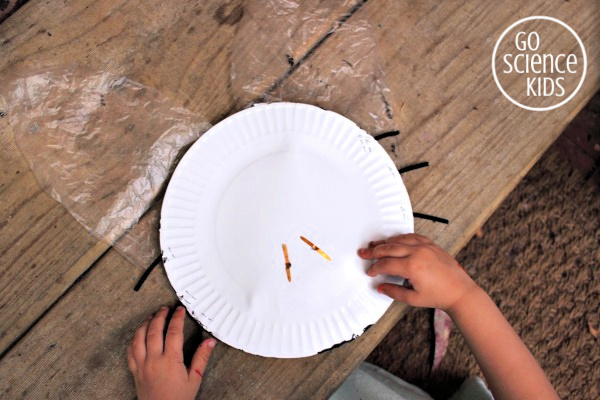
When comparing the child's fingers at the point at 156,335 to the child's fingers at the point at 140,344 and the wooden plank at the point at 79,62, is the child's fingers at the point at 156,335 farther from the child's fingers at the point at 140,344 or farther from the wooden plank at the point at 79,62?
the wooden plank at the point at 79,62

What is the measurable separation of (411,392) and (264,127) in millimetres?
529

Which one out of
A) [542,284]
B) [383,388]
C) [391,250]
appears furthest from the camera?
[542,284]

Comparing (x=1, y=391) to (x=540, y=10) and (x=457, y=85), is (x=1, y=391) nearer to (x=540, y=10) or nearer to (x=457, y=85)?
(x=457, y=85)

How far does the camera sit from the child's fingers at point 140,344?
24.6 inches

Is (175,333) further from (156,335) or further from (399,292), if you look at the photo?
(399,292)

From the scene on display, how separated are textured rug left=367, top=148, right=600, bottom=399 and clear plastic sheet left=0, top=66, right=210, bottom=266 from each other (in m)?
0.55

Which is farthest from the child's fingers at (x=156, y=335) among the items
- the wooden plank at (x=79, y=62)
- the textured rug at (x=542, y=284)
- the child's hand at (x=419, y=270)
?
the textured rug at (x=542, y=284)

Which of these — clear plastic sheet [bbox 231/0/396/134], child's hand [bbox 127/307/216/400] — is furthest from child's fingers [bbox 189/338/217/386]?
clear plastic sheet [bbox 231/0/396/134]

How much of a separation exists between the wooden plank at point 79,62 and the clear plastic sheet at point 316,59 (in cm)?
1

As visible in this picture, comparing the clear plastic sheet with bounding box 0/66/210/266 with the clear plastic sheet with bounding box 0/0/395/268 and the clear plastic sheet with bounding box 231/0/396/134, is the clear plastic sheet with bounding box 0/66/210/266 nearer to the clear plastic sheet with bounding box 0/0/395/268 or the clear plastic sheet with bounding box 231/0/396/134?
the clear plastic sheet with bounding box 0/0/395/268

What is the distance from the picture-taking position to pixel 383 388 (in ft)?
2.63

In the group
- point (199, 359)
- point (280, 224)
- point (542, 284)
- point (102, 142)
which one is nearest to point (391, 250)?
point (280, 224)

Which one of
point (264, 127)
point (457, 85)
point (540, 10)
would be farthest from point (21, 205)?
point (540, 10)

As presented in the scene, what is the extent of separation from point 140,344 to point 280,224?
0.78 ft
